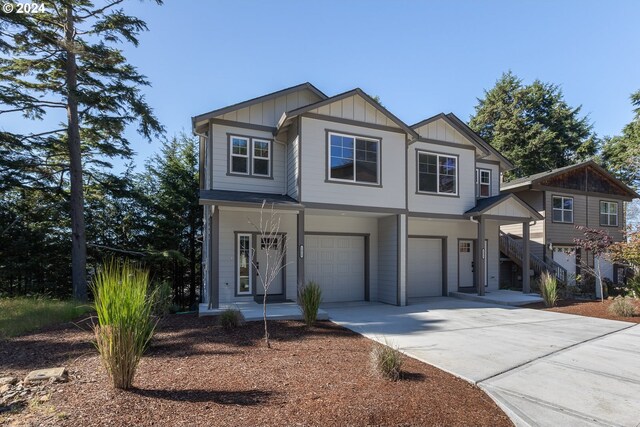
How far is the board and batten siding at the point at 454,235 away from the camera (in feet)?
46.2

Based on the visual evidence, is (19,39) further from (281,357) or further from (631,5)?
(631,5)

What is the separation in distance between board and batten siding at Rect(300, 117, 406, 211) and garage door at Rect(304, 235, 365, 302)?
2184 mm

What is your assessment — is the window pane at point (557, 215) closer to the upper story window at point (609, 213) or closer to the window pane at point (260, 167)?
the upper story window at point (609, 213)

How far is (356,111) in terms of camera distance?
11.0m

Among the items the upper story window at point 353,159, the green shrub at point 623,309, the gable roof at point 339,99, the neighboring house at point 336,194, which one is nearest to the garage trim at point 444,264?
the neighboring house at point 336,194

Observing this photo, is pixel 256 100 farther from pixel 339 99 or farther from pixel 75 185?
pixel 75 185

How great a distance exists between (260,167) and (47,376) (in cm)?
788

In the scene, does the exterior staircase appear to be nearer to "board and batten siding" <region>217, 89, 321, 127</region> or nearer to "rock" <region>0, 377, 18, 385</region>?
"board and batten siding" <region>217, 89, 321, 127</region>

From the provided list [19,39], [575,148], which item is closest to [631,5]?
[19,39]

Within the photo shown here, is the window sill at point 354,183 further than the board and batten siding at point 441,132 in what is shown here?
No

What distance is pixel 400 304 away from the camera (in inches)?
446

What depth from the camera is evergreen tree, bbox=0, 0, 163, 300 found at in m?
12.8

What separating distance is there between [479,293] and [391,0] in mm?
10609

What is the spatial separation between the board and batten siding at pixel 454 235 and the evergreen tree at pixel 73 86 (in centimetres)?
1153
